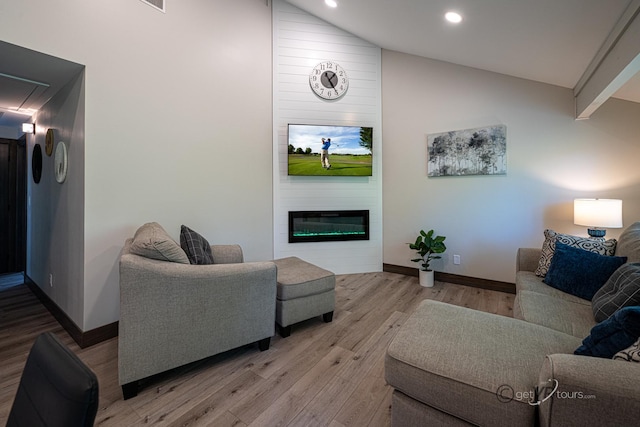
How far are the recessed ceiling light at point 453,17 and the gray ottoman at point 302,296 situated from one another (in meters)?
2.65

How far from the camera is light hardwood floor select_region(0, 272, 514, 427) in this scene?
5.04 ft

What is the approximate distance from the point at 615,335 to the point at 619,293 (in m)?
0.69

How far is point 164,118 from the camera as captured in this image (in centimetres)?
266

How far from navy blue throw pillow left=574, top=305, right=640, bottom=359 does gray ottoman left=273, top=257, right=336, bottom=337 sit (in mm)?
1760

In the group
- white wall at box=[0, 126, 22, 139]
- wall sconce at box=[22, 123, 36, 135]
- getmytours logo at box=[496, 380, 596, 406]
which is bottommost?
getmytours logo at box=[496, 380, 596, 406]

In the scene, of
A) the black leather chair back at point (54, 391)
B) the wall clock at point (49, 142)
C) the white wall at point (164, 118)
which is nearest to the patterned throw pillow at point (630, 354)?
the black leather chair back at point (54, 391)

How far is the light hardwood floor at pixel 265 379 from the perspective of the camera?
5.04ft

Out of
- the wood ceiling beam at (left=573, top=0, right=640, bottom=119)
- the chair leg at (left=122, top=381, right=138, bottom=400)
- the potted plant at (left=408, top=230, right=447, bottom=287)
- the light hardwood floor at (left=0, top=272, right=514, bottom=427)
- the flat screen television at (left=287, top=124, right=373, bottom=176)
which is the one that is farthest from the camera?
the flat screen television at (left=287, top=124, right=373, bottom=176)

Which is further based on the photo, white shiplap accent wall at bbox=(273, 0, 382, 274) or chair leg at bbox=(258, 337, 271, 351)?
white shiplap accent wall at bbox=(273, 0, 382, 274)

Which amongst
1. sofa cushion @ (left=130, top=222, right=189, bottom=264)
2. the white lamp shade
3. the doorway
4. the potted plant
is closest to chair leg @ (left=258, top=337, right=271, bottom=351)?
sofa cushion @ (left=130, top=222, right=189, bottom=264)

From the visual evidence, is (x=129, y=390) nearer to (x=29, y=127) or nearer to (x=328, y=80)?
(x=29, y=127)

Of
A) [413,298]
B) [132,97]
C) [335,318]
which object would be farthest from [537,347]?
[132,97]

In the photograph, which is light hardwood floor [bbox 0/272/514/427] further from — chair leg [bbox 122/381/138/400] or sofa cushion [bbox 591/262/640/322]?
sofa cushion [bbox 591/262/640/322]

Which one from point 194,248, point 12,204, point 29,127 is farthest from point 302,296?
point 12,204
